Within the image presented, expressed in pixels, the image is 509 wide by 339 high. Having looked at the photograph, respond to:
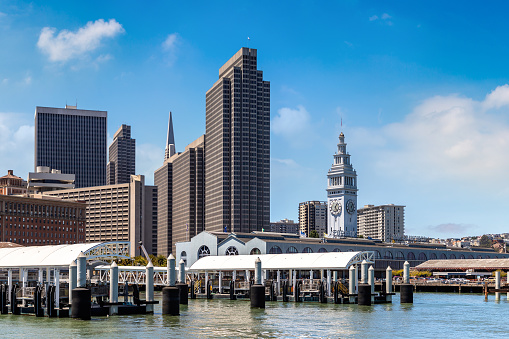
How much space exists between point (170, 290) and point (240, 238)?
96636 mm

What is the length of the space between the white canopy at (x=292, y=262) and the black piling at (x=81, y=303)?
129 feet

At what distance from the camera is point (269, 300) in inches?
4274

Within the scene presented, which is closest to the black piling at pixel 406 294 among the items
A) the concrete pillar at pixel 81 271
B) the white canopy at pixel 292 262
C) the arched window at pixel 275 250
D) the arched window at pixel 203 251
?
the white canopy at pixel 292 262

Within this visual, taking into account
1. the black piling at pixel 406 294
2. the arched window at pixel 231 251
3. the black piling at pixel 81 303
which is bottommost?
the black piling at pixel 406 294

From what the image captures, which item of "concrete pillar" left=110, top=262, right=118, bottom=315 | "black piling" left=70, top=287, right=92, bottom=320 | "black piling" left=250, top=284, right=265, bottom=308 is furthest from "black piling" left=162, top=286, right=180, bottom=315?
"black piling" left=250, top=284, right=265, bottom=308

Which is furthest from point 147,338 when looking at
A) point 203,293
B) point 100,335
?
point 203,293

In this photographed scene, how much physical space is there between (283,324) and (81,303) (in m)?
21.3

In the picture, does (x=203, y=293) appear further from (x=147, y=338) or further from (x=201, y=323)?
(x=147, y=338)

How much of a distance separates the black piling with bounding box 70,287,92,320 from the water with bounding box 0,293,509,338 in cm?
100

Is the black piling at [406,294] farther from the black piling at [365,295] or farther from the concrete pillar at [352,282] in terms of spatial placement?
the black piling at [365,295]

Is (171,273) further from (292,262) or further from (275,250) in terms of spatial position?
(275,250)

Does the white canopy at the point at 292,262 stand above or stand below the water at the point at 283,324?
above

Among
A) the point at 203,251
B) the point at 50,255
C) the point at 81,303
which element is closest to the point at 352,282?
the point at 50,255

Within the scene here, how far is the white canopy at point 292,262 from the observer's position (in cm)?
10350
